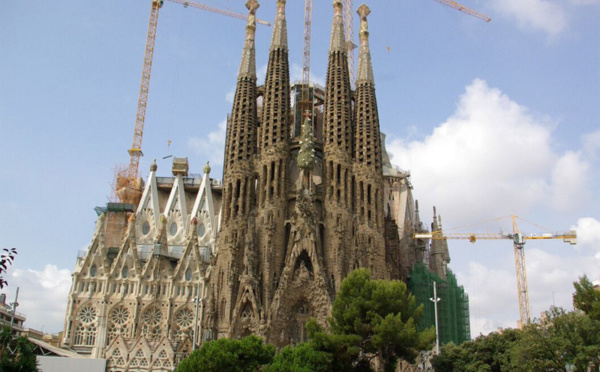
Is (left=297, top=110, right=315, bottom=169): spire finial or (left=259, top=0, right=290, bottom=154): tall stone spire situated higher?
(left=259, top=0, right=290, bottom=154): tall stone spire

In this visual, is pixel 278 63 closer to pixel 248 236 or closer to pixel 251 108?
pixel 251 108

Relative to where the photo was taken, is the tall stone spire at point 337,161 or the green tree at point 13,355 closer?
the green tree at point 13,355

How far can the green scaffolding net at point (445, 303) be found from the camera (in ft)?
190

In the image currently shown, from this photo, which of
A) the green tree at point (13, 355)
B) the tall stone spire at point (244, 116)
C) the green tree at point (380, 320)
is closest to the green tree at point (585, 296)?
the green tree at point (380, 320)

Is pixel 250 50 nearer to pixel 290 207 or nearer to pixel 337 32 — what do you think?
pixel 337 32

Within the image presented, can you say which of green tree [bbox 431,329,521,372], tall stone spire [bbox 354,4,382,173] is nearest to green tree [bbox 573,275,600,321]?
green tree [bbox 431,329,521,372]

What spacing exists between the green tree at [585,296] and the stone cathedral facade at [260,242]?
16.0 metres

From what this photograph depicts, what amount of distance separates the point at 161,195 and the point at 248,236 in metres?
20.5

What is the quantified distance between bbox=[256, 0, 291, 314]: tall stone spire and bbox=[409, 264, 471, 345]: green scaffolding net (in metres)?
16.1

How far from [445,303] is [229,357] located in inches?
1378

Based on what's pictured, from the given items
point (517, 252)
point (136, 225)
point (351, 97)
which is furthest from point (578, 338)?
point (136, 225)

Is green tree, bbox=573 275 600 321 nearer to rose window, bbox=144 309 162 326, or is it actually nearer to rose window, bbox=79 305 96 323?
rose window, bbox=144 309 162 326

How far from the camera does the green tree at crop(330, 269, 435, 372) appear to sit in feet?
109

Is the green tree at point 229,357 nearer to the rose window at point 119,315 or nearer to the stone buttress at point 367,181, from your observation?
the stone buttress at point 367,181
